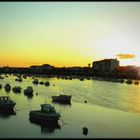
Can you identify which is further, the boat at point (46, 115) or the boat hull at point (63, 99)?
the boat hull at point (63, 99)

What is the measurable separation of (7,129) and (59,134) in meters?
6.88

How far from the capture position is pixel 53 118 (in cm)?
4344

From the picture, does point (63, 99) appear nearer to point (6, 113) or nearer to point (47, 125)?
point (6, 113)

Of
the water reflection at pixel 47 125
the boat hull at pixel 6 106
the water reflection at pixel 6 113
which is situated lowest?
the water reflection at pixel 47 125


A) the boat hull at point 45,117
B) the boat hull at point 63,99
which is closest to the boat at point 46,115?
the boat hull at point 45,117

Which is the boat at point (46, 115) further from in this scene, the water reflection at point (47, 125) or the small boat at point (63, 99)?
the small boat at point (63, 99)

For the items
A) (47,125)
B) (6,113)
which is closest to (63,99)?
(6,113)

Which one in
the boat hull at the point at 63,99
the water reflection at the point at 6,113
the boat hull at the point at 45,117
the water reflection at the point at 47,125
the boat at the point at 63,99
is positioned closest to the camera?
the water reflection at the point at 47,125

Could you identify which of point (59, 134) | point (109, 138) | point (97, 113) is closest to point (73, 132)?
point (59, 134)

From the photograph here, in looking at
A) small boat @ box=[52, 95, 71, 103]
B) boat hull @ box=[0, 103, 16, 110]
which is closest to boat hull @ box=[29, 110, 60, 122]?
boat hull @ box=[0, 103, 16, 110]

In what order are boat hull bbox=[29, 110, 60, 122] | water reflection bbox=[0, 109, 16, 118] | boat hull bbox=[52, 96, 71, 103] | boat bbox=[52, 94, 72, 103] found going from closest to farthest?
boat hull bbox=[29, 110, 60, 122] < water reflection bbox=[0, 109, 16, 118] < boat hull bbox=[52, 96, 71, 103] < boat bbox=[52, 94, 72, 103]

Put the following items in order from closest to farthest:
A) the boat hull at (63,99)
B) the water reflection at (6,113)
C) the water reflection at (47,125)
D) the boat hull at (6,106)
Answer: the water reflection at (47,125) < the water reflection at (6,113) < the boat hull at (6,106) < the boat hull at (63,99)

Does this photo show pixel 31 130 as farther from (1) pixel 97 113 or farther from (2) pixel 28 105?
(2) pixel 28 105

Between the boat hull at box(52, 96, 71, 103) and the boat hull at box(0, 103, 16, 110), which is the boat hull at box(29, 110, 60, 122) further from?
the boat hull at box(52, 96, 71, 103)
